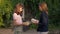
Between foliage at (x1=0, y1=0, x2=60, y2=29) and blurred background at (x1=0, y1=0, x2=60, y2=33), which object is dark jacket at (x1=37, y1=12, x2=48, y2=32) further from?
foliage at (x1=0, y1=0, x2=60, y2=29)

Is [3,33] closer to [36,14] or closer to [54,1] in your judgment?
[36,14]

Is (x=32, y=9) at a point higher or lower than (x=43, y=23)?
lower

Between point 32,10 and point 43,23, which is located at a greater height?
point 43,23

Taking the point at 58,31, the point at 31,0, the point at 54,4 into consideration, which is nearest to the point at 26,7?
the point at 31,0

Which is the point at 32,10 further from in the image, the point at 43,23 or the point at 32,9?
the point at 43,23

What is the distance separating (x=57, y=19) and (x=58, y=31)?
1.50 m

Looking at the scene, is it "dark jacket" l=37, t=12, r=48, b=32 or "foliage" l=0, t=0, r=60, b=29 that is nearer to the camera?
"dark jacket" l=37, t=12, r=48, b=32

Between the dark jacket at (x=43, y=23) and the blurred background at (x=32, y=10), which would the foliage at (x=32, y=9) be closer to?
the blurred background at (x=32, y=10)

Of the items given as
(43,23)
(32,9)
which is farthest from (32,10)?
(43,23)

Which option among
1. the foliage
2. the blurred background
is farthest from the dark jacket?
the foliage

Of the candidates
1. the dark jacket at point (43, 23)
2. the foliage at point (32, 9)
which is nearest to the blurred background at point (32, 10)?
the foliage at point (32, 9)

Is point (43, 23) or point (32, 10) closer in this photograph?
point (43, 23)

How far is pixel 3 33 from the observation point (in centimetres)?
1088

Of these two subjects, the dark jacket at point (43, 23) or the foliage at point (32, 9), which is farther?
the foliage at point (32, 9)
